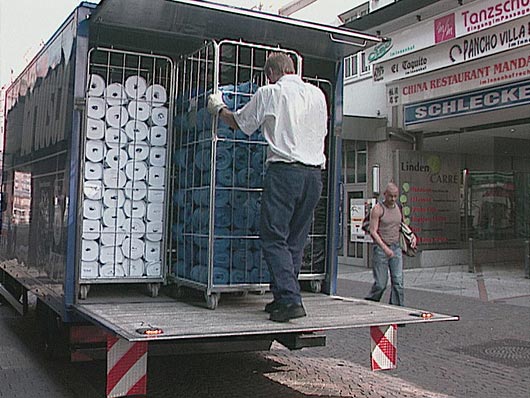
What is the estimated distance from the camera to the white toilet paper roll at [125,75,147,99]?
5.90 metres

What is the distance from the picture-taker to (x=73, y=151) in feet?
17.4

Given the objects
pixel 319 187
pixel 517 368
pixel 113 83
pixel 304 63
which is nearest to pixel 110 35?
pixel 113 83

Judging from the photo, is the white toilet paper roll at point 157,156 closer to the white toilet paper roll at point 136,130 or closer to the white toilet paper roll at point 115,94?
the white toilet paper roll at point 136,130

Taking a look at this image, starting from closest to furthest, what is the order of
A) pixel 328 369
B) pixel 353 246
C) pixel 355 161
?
pixel 328 369
pixel 355 161
pixel 353 246

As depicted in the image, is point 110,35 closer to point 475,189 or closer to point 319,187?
point 319,187

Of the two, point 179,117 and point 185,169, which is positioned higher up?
point 179,117

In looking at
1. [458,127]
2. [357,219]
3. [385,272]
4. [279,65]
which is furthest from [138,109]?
[357,219]

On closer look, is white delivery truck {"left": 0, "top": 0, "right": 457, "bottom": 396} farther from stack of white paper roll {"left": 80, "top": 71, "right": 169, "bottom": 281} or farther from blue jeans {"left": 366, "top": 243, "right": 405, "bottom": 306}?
blue jeans {"left": 366, "top": 243, "right": 405, "bottom": 306}

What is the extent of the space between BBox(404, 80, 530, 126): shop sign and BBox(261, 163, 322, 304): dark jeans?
33.0 feet

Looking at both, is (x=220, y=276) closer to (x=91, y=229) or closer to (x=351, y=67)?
(x=91, y=229)

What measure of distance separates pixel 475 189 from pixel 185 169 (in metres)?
14.6

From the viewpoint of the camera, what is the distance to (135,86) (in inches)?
Answer: 234

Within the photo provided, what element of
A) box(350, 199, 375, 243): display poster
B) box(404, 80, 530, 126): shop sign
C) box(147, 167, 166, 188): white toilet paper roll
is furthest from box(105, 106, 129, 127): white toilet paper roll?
box(350, 199, 375, 243): display poster

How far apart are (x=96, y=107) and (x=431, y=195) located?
45.2ft
